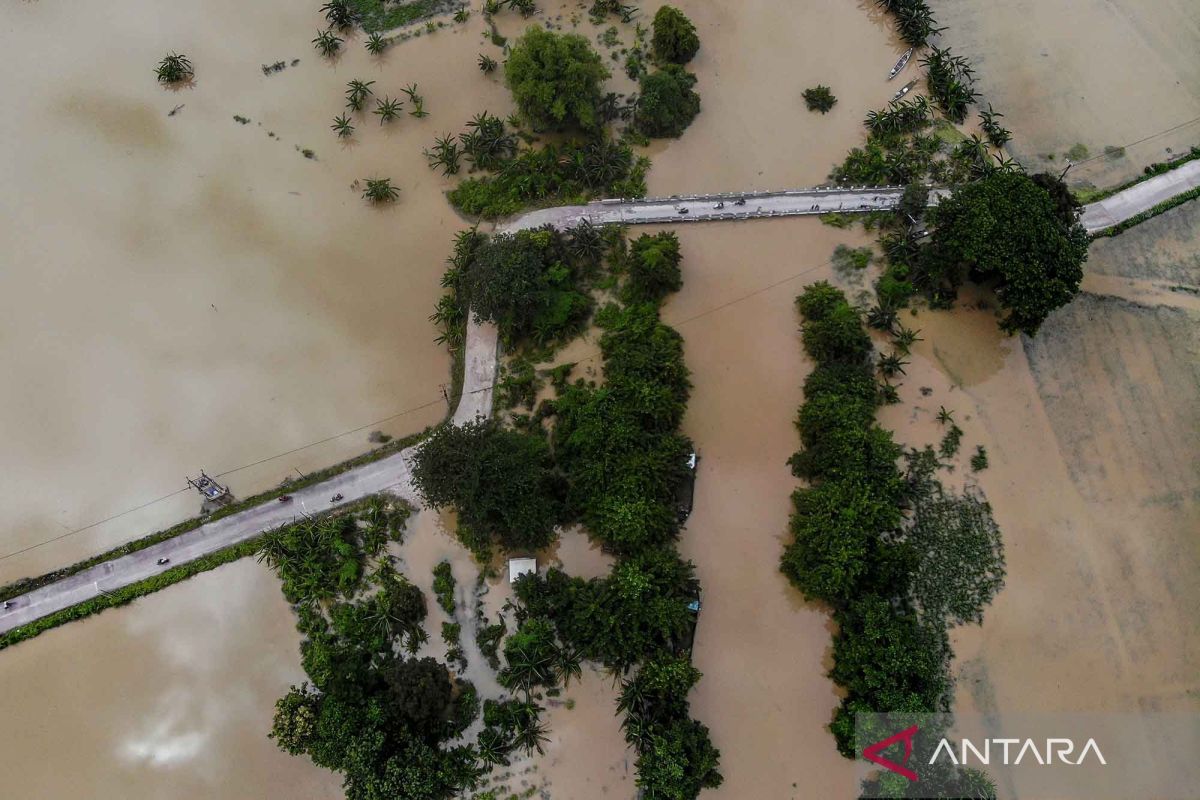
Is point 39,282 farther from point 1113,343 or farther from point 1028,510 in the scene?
point 1113,343

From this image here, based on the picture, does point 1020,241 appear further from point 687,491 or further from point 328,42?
point 328,42

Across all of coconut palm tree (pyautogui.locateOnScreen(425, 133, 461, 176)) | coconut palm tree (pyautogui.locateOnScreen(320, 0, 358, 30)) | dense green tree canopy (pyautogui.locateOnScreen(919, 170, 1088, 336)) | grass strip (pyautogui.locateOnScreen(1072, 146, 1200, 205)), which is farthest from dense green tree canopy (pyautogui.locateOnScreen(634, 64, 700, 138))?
grass strip (pyautogui.locateOnScreen(1072, 146, 1200, 205))

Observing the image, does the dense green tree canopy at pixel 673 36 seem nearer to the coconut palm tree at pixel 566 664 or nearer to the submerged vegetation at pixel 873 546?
Result: the submerged vegetation at pixel 873 546

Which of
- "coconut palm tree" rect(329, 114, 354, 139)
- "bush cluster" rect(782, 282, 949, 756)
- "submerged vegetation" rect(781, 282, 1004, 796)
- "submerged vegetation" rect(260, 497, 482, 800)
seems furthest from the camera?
"coconut palm tree" rect(329, 114, 354, 139)

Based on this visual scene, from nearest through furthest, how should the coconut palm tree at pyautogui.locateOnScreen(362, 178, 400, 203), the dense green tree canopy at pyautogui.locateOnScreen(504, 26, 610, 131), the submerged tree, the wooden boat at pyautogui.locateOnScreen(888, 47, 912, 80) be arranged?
the dense green tree canopy at pyautogui.locateOnScreen(504, 26, 610, 131)
the coconut palm tree at pyautogui.locateOnScreen(362, 178, 400, 203)
the submerged tree
the wooden boat at pyautogui.locateOnScreen(888, 47, 912, 80)

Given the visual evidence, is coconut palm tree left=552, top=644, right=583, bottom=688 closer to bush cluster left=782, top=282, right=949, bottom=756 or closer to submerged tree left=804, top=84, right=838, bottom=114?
bush cluster left=782, top=282, right=949, bottom=756

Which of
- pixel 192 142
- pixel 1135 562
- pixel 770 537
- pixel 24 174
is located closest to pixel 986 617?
pixel 1135 562

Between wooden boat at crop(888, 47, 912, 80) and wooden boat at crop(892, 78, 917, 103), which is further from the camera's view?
wooden boat at crop(888, 47, 912, 80)
